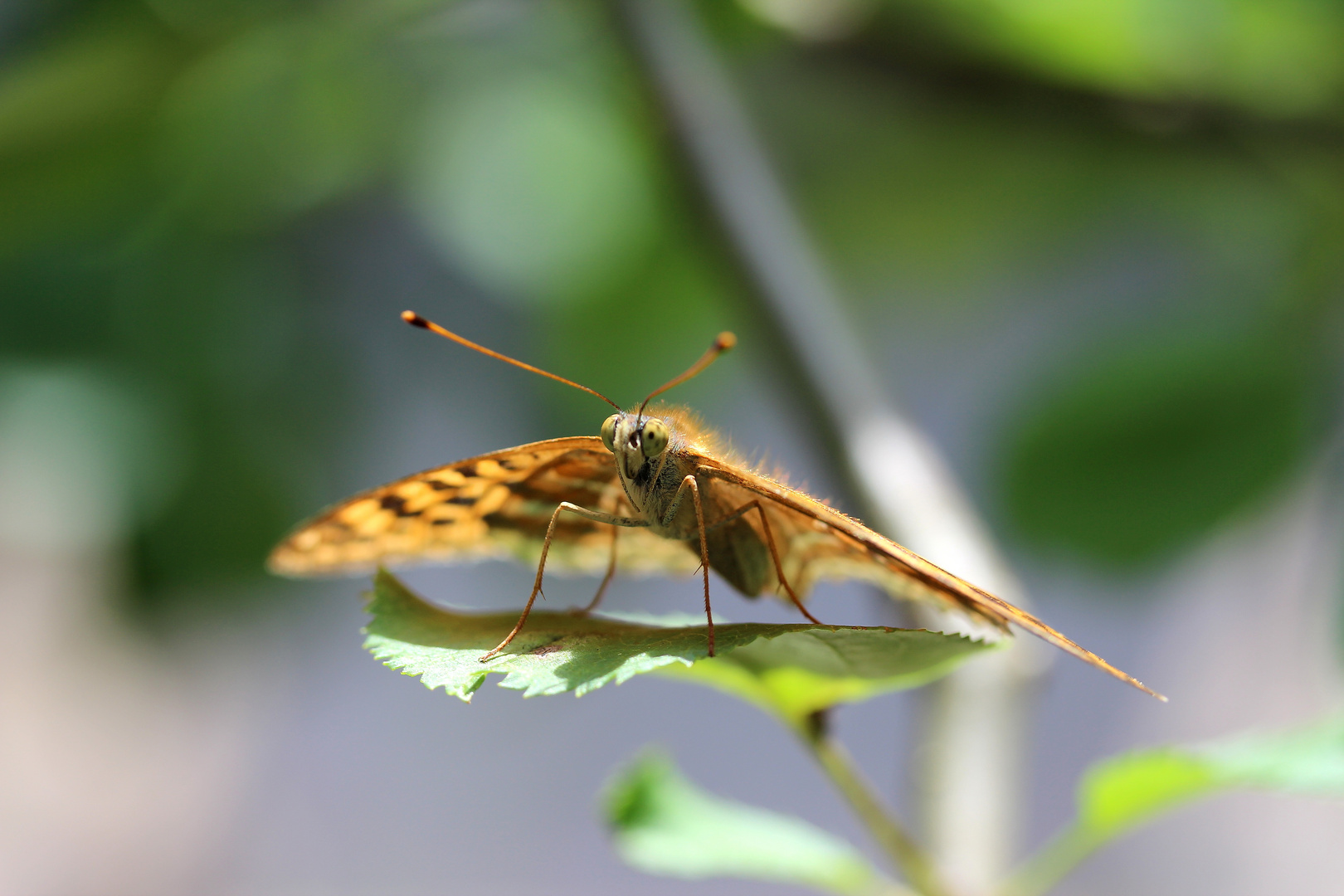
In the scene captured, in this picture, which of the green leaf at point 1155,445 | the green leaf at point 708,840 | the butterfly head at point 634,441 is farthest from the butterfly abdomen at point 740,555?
the green leaf at point 1155,445

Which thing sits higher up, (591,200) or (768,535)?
(591,200)

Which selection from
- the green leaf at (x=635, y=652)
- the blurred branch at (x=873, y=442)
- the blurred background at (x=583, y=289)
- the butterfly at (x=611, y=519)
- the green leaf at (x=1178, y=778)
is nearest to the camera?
the green leaf at (x=635, y=652)

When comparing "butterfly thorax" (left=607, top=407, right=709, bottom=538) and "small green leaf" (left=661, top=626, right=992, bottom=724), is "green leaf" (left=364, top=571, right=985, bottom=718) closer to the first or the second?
"small green leaf" (left=661, top=626, right=992, bottom=724)

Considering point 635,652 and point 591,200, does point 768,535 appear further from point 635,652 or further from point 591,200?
point 591,200

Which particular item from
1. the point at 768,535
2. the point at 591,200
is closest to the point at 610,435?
the point at 768,535

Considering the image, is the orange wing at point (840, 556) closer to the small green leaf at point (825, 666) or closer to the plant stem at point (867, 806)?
the small green leaf at point (825, 666)

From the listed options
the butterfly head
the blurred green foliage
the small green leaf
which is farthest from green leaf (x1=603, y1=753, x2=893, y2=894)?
the blurred green foliage
